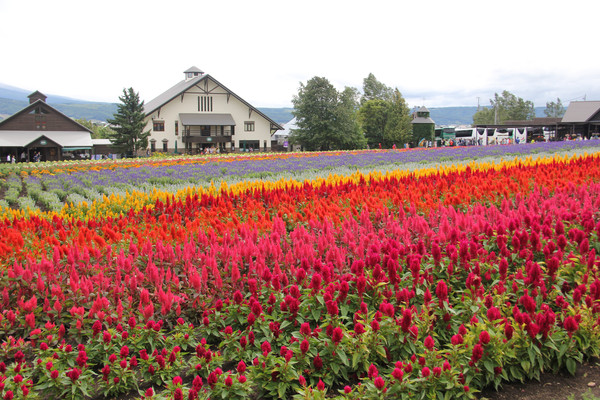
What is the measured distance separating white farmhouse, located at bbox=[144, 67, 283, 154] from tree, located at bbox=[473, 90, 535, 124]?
73.7 m

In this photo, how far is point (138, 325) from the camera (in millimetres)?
3459

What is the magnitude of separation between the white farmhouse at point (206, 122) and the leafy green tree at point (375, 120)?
14.1 m

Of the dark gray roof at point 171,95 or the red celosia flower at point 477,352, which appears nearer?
the red celosia flower at point 477,352

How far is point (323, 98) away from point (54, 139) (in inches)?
1223

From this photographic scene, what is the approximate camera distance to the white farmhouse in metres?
56.4

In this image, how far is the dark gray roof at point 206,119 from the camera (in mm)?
56312

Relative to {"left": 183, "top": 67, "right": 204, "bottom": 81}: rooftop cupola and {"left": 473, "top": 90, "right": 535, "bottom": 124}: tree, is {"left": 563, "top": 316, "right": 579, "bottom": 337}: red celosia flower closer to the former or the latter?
{"left": 183, "top": 67, "right": 204, "bottom": 81}: rooftop cupola

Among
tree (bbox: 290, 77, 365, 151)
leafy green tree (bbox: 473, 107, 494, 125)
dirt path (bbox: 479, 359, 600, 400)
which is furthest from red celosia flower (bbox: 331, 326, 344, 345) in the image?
leafy green tree (bbox: 473, 107, 494, 125)

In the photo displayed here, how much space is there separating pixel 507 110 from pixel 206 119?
3742 inches

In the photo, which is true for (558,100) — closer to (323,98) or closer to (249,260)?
(323,98)

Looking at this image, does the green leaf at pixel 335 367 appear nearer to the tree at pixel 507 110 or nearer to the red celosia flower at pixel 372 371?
the red celosia flower at pixel 372 371

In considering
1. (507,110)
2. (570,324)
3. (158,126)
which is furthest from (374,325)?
(507,110)

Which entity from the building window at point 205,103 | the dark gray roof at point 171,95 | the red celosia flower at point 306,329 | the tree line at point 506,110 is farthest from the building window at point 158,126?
the tree line at point 506,110

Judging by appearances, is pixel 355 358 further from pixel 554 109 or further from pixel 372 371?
pixel 554 109
